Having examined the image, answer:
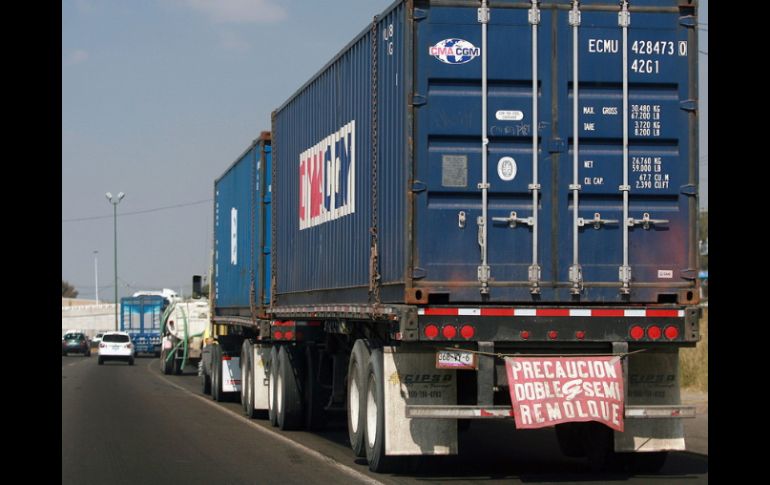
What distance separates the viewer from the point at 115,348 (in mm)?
57938

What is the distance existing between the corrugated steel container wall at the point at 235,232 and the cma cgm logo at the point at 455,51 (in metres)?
10.9

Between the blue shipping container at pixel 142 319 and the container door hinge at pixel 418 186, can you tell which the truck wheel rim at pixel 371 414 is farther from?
the blue shipping container at pixel 142 319

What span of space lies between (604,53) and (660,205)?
5.06 ft

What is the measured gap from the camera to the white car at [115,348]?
5782 cm

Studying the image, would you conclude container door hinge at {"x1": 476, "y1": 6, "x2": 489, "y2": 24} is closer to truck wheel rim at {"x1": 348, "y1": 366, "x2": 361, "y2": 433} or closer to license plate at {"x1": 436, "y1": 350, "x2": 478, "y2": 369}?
license plate at {"x1": 436, "y1": 350, "x2": 478, "y2": 369}

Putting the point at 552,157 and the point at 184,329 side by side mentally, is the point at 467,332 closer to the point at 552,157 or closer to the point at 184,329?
the point at 552,157

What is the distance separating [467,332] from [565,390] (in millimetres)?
1042

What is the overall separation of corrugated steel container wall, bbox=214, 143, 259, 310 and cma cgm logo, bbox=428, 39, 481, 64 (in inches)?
430

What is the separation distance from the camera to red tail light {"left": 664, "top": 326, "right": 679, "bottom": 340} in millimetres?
12906

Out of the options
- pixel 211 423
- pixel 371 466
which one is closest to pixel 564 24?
pixel 371 466

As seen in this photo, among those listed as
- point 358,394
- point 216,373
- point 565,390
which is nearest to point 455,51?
point 565,390

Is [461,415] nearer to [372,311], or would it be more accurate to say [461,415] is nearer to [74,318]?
[372,311]

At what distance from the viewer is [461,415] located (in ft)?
41.0

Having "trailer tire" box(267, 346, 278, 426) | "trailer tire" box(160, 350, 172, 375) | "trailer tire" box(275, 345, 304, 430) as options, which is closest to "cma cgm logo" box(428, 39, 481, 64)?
"trailer tire" box(275, 345, 304, 430)
